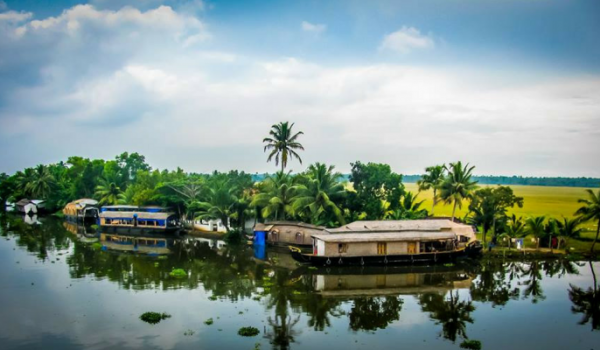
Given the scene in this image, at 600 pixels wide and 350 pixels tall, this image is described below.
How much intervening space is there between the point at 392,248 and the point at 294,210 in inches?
446

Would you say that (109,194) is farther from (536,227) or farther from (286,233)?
(536,227)

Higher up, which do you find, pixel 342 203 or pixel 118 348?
pixel 342 203

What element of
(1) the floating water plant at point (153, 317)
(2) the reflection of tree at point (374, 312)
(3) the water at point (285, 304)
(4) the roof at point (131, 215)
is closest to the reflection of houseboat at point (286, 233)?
(3) the water at point (285, 304)

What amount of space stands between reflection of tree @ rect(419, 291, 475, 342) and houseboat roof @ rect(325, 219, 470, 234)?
9292 mm

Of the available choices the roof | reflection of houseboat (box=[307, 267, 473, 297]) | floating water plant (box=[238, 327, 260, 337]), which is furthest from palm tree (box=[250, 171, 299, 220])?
floating water plant (box=[238, 327, 260, 337])

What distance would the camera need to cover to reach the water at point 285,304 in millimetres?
18391

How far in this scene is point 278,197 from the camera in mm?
42812

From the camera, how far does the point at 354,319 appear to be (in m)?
21.0

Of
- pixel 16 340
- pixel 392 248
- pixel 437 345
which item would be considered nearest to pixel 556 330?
pixel 437 345

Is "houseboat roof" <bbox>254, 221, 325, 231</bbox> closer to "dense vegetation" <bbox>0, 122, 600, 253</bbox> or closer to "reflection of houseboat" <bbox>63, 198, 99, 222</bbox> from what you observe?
"dense vegetation" <bbox>0, 122, 600, 253</bbox>

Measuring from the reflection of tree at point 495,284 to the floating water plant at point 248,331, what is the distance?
13078 mm

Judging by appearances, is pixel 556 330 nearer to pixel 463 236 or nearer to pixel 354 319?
pixel 354 319

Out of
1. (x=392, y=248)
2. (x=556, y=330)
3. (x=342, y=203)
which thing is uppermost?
(x=342, y=203)

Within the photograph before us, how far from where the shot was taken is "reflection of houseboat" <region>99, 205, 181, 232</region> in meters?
49.4
